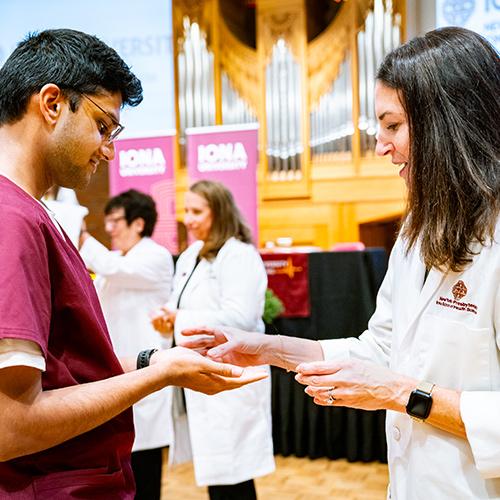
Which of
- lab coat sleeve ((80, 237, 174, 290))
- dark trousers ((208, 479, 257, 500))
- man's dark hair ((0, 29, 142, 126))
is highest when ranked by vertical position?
man's dark hair ((0, 29, 142, 126))

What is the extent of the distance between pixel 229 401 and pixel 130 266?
80cm

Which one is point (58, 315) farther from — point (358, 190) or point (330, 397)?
point (358, 190)

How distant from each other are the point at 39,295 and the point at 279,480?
3.14 m

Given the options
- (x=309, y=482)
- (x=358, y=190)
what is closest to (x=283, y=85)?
(x=358, y=190)

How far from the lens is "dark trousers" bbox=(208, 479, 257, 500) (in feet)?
8.79

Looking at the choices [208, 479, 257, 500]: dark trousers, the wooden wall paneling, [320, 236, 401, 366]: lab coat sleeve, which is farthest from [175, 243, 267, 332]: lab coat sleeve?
the wooden wall paneling

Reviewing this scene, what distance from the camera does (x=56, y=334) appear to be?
1.04 metres

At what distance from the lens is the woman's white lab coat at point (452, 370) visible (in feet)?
3.54

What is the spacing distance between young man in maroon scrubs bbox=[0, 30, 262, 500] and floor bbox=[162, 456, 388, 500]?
2563 millimetres

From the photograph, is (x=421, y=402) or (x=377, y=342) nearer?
(x=421, y=402)

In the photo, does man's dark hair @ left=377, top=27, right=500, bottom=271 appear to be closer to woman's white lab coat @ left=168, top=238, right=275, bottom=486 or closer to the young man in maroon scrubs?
the young man in maroon scrubs

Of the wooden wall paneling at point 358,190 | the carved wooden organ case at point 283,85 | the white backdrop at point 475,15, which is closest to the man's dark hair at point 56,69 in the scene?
the white backdrop at point 475,15

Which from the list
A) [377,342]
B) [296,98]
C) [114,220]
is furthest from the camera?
[296,98]

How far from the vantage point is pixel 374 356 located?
4.74 feet
